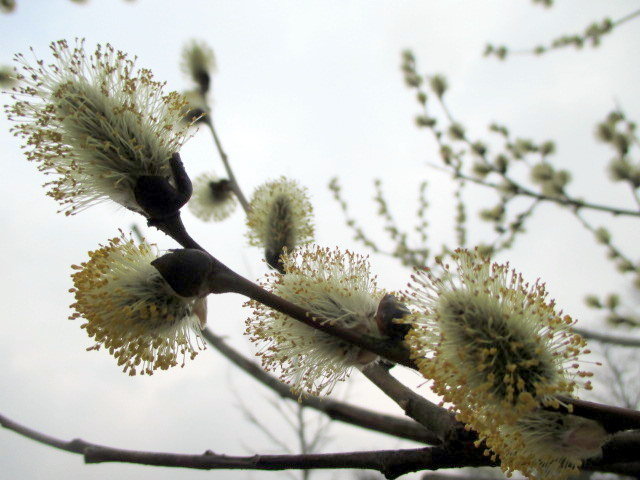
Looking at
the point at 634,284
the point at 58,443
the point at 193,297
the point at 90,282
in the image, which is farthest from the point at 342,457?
the point at 634,284

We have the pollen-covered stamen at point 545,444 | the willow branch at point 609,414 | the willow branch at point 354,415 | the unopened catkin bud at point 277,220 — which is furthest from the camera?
the unopened catkin bud at point 277,220

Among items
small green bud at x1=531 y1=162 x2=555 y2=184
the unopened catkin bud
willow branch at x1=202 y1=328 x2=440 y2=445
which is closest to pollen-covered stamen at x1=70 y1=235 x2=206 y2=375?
willow branch at x1=202 y1=328 x2=440 y2=445

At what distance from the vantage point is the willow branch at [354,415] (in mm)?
1555

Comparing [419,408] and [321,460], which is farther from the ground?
[419,408]

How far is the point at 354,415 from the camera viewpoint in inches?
65.5

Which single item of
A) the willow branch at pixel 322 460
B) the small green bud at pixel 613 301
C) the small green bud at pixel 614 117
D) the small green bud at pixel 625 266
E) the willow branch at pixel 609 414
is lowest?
the willow branch at pixel 322 460

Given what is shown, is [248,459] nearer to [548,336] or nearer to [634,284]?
[548,336]

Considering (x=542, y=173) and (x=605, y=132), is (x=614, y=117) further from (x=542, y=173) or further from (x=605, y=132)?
(x=542, y=173)

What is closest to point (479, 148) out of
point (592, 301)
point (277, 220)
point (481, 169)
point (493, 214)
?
point (481, 169)

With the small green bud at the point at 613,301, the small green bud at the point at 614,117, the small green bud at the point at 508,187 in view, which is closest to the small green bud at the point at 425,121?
the small green bud at the point at 508,187

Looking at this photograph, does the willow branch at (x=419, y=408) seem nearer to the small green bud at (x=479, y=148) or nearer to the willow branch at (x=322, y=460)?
the willow branch at (x=322, y=460)

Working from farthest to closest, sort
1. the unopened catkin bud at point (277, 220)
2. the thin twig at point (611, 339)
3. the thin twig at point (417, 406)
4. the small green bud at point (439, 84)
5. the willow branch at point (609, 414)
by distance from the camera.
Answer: the small green bud at point (439, 84), the thin twig at point (611, 339), the unopened catkin bud at point (277, 220), the thin twig at point (417, 406), the willow branch at point (609, 414)

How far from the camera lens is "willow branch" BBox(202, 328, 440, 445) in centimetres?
155

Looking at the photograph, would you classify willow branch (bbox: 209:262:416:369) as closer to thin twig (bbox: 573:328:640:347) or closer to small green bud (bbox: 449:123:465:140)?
thin twig (bbox: 573:328:640:347)
